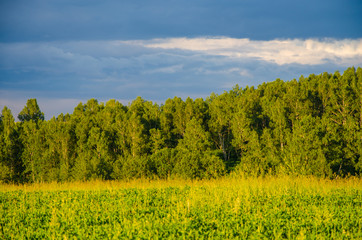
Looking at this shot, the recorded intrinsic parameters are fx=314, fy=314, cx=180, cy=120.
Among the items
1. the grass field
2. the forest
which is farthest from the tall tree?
the grass field

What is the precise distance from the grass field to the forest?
30.4m

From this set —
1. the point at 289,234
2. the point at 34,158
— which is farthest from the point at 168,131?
the point at 289,234

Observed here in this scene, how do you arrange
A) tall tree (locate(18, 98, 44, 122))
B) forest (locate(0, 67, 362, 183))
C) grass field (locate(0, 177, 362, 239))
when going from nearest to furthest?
grass field (locate(0, 177, 362, 239)) → forest (locate(0, 67, 362, 183)) → tall tree (locate(18, 98, 44, 122))

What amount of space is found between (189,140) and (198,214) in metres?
54.7

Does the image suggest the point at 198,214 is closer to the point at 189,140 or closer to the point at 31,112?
the point at 189,140

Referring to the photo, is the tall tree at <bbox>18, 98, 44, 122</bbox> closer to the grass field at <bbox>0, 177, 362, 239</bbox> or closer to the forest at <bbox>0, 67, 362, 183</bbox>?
the forest at <bbox>0, 67, 362, 183</bbox>

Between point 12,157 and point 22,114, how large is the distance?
2107 cm

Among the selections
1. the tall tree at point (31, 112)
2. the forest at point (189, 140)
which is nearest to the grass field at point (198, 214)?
the forest at point (189, 140)

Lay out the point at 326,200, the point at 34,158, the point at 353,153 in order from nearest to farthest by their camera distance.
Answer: the point at 326,200, the point at 353,153, the point at 34,158

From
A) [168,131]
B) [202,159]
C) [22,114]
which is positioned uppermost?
[22,114]

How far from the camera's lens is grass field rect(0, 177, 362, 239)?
845 cm

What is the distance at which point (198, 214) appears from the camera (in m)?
10.2

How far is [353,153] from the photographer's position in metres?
53.4

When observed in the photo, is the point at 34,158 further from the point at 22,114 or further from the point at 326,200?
the point at 326,200
